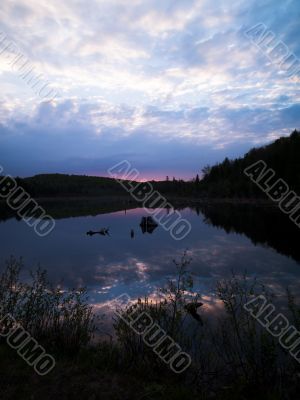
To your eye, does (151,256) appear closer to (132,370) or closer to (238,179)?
(132,370)

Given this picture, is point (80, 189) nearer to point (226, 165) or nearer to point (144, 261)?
point (226, 165)

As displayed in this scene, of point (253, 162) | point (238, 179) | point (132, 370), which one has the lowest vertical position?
point (132, 370)

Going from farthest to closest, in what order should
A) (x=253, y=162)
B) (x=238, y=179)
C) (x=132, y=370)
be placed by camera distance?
1. (x=238, y=179)
2. (x=253, y=162)
3. (x=132, y=370)

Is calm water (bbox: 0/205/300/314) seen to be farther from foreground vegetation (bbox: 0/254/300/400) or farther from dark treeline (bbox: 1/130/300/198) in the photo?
dark treeline (bbox: 1/130/300/198)

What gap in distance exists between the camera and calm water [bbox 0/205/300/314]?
17.3m

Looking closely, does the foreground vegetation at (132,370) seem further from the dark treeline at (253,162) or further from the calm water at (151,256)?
the dark treeline at (253,162)

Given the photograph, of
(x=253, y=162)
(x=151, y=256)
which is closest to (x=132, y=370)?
(x=151, y=256)

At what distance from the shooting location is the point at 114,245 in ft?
105

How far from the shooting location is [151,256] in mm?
25844

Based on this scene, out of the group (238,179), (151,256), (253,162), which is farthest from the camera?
(238,179)

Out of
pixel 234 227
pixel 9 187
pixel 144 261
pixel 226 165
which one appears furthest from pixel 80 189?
pixel 144 261

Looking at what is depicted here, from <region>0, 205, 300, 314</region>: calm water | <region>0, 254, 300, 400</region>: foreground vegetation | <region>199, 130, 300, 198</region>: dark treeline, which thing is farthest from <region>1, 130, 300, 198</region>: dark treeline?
<region>0, 254, 300, 400</region>: foreground vegetation

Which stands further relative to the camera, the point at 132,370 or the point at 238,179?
the point at 238,179

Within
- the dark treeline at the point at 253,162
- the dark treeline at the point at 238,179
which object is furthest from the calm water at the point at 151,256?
the dark treeline at the point at 238,179
